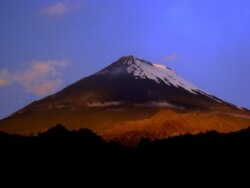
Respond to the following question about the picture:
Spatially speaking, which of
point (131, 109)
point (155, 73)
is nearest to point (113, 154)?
point (131, 109)

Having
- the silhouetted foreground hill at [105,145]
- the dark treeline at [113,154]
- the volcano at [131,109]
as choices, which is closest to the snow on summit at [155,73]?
the volcano at [131,109]

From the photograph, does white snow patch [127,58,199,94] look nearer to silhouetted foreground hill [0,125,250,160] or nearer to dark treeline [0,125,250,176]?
silhouetted foreground hill [0,125,250,160]

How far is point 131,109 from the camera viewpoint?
79.5m

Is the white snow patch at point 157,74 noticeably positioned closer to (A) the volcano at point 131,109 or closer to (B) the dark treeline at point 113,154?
(A) the volcano at point 131,109

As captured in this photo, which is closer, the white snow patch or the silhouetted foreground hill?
the silhouetted foreground hill

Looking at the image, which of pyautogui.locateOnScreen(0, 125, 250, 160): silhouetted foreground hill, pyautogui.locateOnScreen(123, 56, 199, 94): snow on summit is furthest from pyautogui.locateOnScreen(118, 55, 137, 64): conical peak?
pyautogui.locateOnScreen(0, 125, 250, 160): silhouetted foreground hill

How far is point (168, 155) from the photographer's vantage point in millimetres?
22000

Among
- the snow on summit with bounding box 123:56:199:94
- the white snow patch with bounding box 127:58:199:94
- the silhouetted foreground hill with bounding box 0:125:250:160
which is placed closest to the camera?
the silhouetted foreground hill with bounding box 0:125:250:160

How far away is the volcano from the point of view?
63.0 meters

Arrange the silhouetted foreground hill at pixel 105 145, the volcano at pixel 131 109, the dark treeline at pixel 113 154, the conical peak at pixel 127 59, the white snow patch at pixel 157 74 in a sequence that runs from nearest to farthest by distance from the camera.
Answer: the dark treeline at pixel 113 154 < the silhouetted foreground hill at pixel 105 145 < the volcano at pixel 131 109 < the white snow patch at pixel 157 74 < the conical peak at pixel 127 59

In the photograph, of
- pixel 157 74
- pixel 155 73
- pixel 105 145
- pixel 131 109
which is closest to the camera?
pixel 105 145

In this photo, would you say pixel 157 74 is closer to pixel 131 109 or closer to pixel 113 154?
pixel 131 109

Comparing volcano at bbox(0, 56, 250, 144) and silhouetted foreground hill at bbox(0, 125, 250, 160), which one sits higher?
volcano at bbox(0, 56, 250, 144)

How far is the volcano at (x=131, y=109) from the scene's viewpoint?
2481 inches
